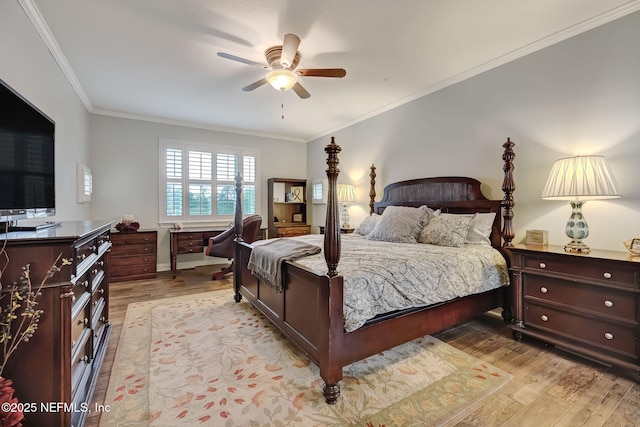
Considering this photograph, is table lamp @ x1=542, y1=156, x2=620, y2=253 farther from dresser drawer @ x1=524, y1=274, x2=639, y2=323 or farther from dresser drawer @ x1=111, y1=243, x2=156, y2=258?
dresser drawer @ x1=111, y1=243, x2=156, y2=258

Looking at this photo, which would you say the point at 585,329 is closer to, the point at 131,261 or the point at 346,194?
the point at 346,194

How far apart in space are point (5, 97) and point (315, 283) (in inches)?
75.1

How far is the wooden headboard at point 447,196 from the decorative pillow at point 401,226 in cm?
26

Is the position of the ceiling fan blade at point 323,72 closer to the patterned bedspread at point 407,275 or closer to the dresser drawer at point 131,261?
the patterned bedspread at point 407,275

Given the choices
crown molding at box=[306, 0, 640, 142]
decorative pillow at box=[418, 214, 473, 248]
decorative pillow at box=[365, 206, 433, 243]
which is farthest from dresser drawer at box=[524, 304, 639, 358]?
crown molding at box=[306, 0, 640, 142]

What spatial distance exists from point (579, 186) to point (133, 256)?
546cm

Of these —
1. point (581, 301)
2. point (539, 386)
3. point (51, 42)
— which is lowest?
point (539, 386)

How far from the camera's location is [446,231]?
9.66ft

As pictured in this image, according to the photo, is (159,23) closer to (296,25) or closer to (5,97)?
(296,25)

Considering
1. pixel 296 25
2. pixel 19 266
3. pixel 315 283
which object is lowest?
pixel 315 283

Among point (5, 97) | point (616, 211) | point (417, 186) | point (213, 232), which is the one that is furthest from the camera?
point (213, 232)

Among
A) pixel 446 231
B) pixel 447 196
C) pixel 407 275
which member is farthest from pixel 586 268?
pixel 447 196

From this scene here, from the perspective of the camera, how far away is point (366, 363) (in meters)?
2.12

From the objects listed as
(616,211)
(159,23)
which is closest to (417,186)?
(616,211)
